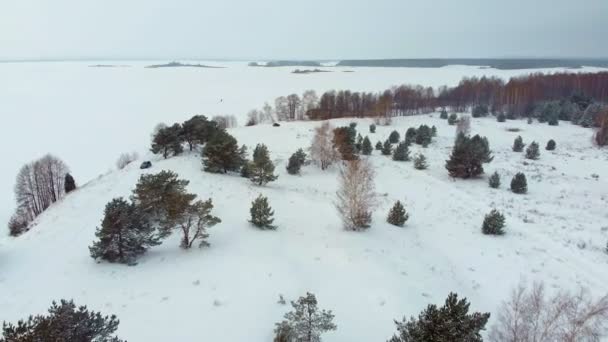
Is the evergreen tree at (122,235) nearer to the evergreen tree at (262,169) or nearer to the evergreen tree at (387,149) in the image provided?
the evergreen tree at (262,169)

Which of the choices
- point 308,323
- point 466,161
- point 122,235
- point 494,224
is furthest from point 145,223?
point 466,161

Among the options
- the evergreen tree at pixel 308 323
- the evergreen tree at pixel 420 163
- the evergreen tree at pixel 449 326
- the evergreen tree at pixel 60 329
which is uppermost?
the evergreen tree at pixel 60 329

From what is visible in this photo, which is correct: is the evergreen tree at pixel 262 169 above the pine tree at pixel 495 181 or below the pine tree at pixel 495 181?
above

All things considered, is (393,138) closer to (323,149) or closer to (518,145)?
(518,145)

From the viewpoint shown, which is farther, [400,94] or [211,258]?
[400,94]

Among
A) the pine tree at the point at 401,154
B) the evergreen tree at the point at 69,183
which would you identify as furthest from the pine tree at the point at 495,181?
the evergreen tree at the point at 69,183

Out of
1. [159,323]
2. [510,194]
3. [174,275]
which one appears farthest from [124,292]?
[510,194]

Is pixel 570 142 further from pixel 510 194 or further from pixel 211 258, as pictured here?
pixel 211 258
